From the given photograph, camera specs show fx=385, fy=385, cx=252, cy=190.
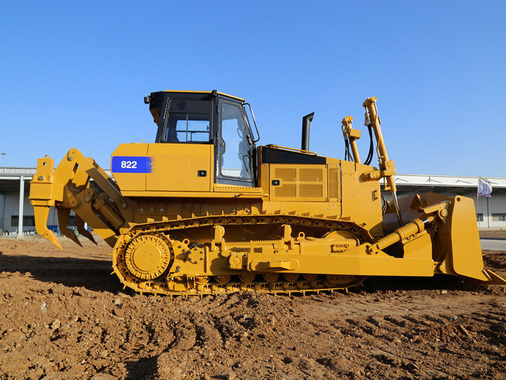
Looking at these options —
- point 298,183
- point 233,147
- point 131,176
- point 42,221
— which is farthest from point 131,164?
point 298,183

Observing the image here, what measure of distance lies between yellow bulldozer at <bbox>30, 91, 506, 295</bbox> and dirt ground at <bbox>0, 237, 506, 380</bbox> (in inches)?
19.8

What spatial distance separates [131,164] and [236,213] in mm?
1983

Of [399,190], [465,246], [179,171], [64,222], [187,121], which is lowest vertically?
[465,246]

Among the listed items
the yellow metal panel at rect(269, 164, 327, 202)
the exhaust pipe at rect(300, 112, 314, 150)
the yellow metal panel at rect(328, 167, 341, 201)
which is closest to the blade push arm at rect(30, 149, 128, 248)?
the yellow metal panel at rect(269, 164, 327, 202)

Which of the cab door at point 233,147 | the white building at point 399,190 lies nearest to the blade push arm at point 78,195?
the cab door at point 233,147

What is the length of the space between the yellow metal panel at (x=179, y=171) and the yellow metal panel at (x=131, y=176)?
0.10 m

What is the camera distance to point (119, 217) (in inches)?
282

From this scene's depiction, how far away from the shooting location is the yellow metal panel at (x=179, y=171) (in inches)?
257

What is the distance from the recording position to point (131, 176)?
6504 mm

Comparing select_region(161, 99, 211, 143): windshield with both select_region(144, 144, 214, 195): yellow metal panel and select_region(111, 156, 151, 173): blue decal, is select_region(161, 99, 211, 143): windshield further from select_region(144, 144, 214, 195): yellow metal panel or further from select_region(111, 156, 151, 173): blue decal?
select_region(111, 156, 151, 173): blue decal

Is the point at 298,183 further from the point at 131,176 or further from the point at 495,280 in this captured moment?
the point at 495,280

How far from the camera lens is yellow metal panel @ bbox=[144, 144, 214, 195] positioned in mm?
6527

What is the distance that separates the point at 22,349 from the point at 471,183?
4105 centimetres

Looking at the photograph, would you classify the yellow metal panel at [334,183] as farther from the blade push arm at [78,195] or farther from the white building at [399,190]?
the white building at [399,190]
